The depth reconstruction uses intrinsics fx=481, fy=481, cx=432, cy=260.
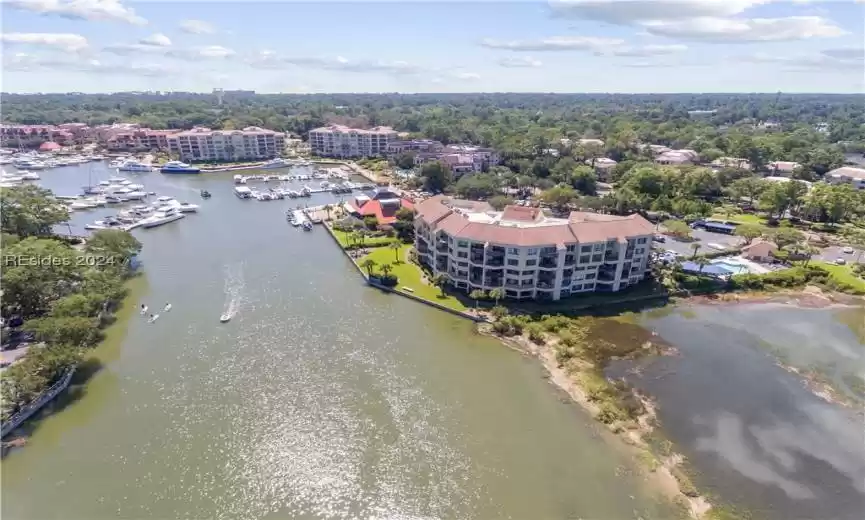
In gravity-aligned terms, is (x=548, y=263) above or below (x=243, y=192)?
above

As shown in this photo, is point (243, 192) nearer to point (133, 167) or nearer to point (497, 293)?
point (133, 167)

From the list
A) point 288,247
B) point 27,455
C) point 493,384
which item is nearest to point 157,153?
point 288,247

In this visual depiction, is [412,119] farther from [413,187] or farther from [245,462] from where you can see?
[245,462]

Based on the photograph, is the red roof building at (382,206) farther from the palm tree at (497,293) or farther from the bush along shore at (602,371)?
the bush along shore at (602,371)

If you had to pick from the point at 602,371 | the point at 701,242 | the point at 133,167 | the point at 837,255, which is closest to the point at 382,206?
the point at 602,371

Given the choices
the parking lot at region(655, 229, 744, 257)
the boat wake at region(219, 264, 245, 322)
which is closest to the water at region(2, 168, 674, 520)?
the boat wake at region(219, 264, 245, 322)
